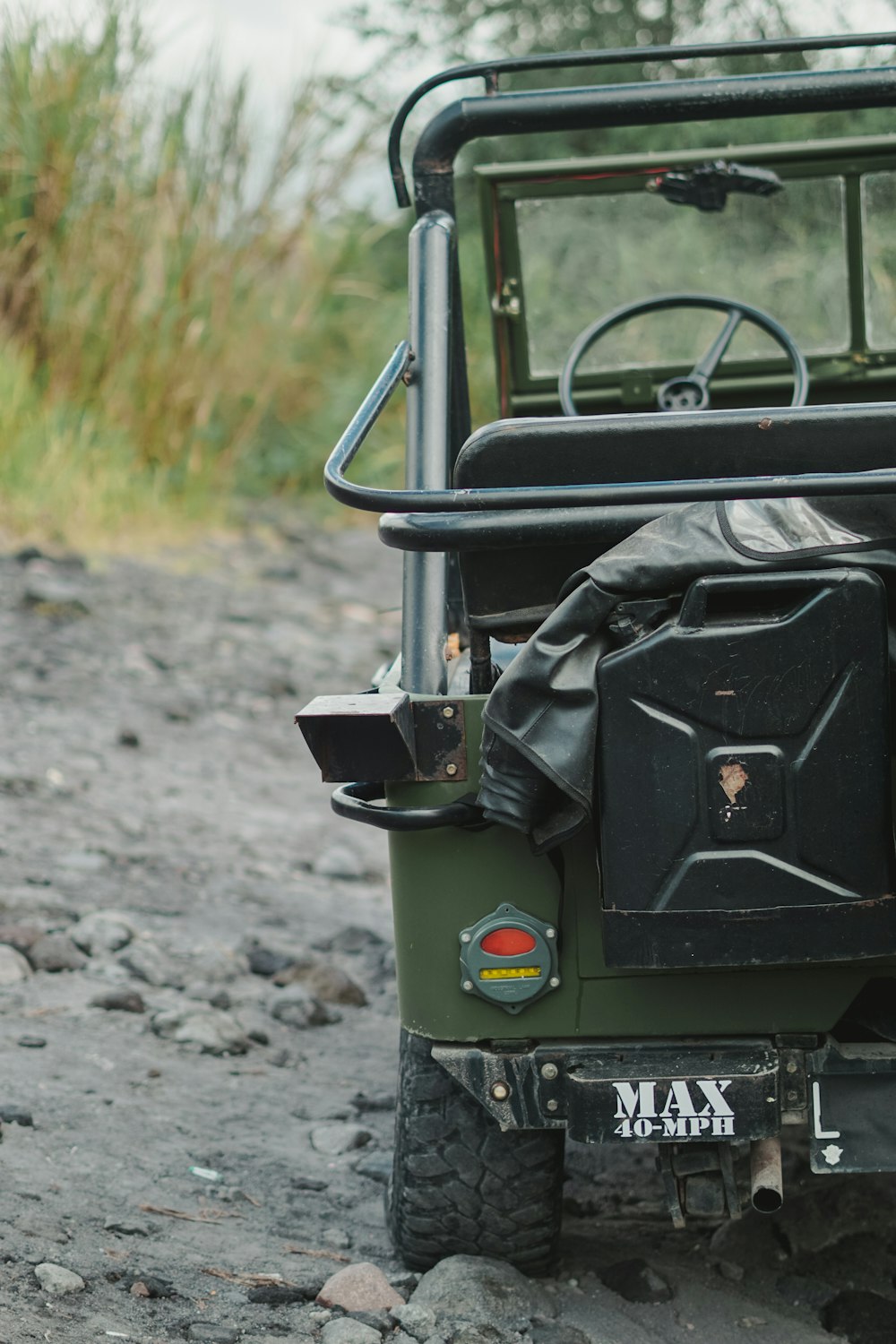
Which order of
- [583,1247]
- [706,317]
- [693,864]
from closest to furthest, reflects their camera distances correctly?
[693,864]
[583,1247]
[706,317]

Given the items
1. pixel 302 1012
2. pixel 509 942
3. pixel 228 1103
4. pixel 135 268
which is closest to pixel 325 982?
pixel 302 1012

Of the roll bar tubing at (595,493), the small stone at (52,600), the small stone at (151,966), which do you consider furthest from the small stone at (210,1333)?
the small stone at (52,600)

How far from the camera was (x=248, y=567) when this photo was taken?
804 centimetres

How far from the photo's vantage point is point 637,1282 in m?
2.42

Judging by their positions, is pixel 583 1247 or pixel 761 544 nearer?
pixel 761 544

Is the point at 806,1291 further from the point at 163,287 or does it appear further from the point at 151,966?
the point at 163,287

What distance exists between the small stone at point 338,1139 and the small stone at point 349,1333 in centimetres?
68

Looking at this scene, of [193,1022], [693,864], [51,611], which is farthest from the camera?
[51,611]

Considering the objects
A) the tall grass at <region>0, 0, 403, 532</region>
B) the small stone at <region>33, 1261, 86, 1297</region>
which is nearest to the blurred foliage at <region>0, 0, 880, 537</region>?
the tall grass at <region>0, 0, 403, 532</region>


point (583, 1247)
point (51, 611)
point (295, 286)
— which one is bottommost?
point (583, 1247)

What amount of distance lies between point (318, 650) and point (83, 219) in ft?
8.86

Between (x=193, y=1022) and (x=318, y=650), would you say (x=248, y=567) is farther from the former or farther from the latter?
(x=193, y=1022)

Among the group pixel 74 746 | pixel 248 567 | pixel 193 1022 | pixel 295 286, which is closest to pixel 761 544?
pixel 193 1022

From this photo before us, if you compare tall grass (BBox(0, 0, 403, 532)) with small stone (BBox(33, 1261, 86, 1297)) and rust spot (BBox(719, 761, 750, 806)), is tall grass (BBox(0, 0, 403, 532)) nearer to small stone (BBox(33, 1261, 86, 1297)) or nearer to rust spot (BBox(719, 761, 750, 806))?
small stone (BBox(33, 1261, 86, 1297))
